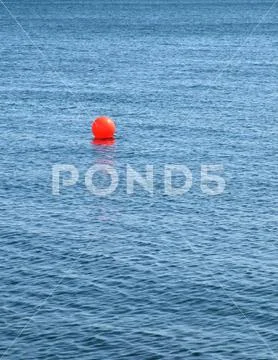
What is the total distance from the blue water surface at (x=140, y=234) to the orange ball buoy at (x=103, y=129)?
4.07 feet

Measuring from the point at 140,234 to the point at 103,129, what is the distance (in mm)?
28274

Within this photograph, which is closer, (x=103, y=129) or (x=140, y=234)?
(x=140, y=234)

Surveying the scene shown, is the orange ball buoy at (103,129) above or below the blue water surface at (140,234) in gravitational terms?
above

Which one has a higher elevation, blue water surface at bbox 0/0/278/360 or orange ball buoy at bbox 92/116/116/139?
orange ball buoy at bbox 92/116/116/139

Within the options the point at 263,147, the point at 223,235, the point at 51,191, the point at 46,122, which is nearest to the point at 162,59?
the point at 46,122

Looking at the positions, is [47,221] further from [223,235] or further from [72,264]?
[223,235]

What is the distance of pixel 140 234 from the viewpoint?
199 feet

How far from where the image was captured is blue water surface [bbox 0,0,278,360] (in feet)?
152

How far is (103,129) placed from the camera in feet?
286

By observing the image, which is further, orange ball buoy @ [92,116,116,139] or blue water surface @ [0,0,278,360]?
orange ball buoy @ [92,116,116,139]

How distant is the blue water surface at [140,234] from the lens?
46469 mm

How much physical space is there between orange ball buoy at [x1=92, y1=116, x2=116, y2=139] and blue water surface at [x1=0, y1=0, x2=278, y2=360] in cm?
124

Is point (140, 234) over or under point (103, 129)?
under

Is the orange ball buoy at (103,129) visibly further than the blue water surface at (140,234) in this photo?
Yes
